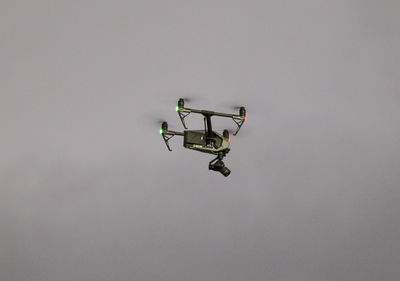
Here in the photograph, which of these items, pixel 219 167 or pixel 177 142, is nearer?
pixel 219 167

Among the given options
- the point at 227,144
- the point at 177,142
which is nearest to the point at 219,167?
the point at 227,144

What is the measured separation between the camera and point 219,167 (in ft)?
83.9

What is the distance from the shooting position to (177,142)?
31.7 metres

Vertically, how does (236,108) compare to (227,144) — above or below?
above

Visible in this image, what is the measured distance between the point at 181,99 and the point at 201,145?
232cm

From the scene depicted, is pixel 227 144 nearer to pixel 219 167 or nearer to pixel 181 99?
pixel 219 167
